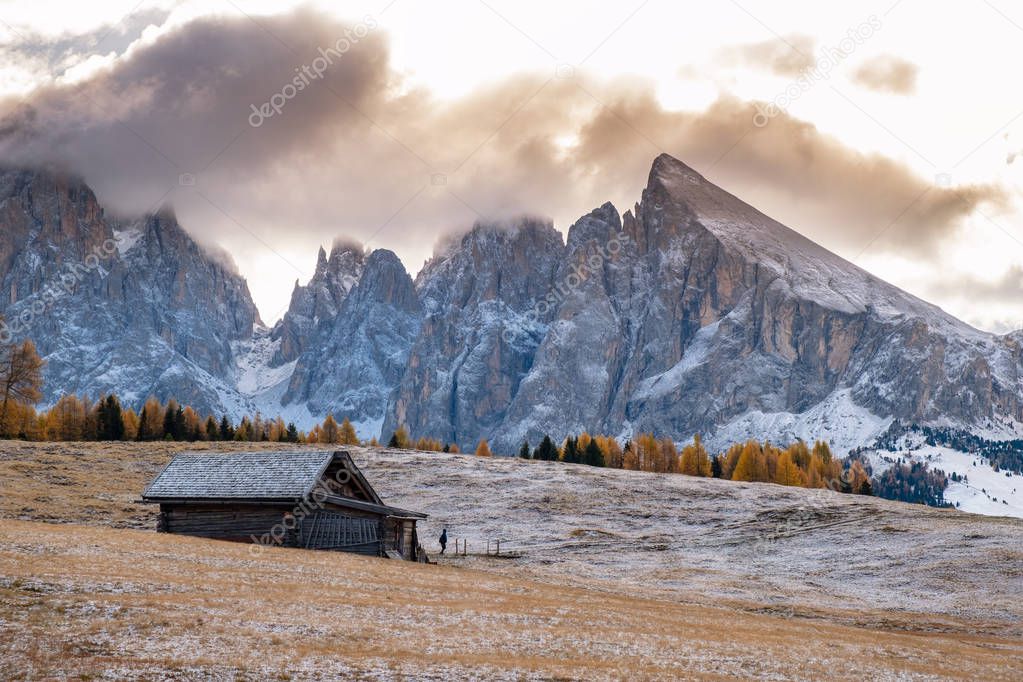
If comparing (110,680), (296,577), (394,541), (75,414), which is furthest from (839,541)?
(75,414)

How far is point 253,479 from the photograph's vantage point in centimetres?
5659

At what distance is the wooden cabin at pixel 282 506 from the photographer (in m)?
54.3

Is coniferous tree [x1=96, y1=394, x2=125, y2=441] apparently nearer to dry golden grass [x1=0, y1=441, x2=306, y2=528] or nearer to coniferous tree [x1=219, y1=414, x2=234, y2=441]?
coniferous tree [x1=219, y1=414, x2=234, y2=441]

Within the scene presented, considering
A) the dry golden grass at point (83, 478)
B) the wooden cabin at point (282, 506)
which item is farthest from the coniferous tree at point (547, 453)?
the wooden cabin at point (282, 506)

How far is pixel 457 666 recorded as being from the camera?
2456 cm

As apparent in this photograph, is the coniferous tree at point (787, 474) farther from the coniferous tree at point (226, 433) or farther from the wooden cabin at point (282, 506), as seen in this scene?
the wooden cabin at point (282, 506)


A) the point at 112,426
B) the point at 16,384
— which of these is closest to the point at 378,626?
the point at 16,384

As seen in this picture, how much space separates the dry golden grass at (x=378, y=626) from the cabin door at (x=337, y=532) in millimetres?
4855

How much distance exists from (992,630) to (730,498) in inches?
1893

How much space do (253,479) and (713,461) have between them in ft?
386

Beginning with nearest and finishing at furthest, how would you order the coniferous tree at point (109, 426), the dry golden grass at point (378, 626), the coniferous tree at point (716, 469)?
the dry golden grass at point (378, 626)
the coniferous tree at point (109, 426)
the coniferous tree at point (716, 469)

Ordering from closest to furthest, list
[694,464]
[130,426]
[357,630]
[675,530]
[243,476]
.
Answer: [357,630] < [243,476] < [675,530] < [130,426] < [694,464]

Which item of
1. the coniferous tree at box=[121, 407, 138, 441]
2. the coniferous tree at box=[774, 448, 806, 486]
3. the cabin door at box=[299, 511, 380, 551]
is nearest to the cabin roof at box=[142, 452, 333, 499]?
the cabin door at box=[299, 511, 380, 551]

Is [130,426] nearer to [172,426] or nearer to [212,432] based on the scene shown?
[172,426]
